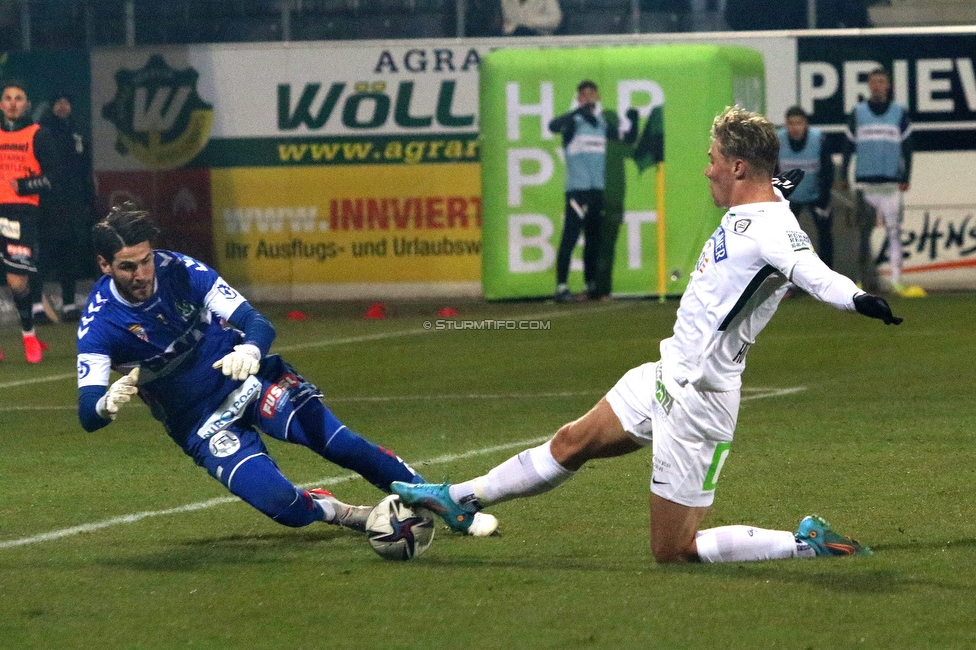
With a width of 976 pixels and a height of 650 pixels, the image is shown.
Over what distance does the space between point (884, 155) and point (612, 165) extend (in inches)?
113

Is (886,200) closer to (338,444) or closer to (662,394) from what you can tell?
(338,444)

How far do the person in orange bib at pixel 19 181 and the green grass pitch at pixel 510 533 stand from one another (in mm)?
2052

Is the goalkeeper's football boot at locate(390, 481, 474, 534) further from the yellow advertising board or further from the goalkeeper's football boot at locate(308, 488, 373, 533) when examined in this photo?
the yellow advertising board

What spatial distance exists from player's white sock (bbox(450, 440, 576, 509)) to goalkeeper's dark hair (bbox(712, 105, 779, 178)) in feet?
3.83

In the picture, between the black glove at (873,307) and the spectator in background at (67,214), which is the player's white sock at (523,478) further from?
the spectator in background at (67,214)

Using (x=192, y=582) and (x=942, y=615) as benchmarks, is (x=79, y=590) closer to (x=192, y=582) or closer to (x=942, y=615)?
(x=192, y=582)

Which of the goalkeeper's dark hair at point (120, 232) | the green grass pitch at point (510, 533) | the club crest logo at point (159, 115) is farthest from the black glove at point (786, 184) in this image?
the club crest logo at point (159, 115)

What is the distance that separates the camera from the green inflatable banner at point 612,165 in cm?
1742

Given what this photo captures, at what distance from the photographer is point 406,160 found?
18656 millimetres

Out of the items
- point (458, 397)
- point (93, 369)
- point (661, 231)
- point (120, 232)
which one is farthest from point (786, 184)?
point (661, 231)

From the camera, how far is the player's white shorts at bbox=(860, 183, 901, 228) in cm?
1789

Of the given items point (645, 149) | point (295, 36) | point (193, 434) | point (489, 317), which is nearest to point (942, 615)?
point (193, 434)

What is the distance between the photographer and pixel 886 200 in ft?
58.8

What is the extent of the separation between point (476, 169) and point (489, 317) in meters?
2.55
